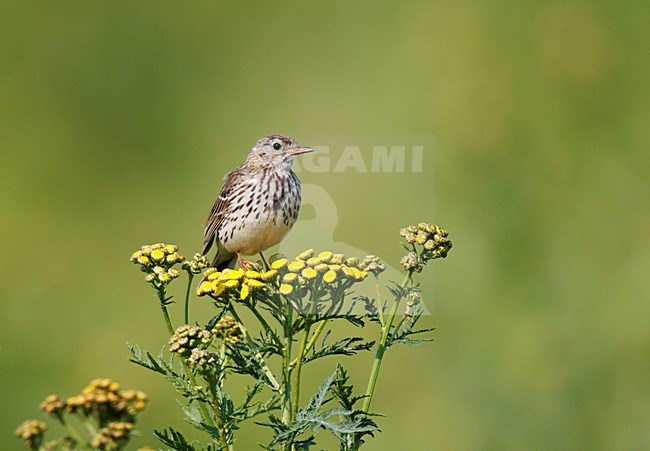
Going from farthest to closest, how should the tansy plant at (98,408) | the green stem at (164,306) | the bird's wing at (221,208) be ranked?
the bird's wing at (221,208), the green stem at (164,306), the tansy plant at (98,408)

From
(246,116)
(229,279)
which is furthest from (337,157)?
(246,116)

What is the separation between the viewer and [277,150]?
15.5ft

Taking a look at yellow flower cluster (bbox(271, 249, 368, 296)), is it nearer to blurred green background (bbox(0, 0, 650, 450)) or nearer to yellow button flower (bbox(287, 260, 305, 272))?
yellow button flower (bbox(287, 260, 305, 272))

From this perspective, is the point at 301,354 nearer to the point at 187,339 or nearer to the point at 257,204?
the point at 187,339

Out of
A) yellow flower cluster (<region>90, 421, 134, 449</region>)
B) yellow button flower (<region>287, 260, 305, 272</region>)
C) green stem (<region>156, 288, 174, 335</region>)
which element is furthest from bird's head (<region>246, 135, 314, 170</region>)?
yellow flower cluster (<region>90, 421, 134, 449</region>)

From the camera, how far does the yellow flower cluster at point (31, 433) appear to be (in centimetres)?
231

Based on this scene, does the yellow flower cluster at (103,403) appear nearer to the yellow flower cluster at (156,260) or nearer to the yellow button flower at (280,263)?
the yellow flower cluster at (156,260)

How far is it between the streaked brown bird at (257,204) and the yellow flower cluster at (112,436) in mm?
2007

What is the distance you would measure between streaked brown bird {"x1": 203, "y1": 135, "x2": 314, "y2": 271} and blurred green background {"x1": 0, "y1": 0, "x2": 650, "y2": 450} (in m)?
0.18

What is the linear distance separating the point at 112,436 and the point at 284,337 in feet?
2.39

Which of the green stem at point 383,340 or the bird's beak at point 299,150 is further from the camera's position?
the bird's beak at point 299,150

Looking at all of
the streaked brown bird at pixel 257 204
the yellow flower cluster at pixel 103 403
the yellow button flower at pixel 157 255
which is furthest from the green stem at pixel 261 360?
the streaked brown bird at pixel 257 204

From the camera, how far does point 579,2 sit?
8.47 meters

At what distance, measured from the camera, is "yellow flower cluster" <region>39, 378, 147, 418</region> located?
2.41 meters
